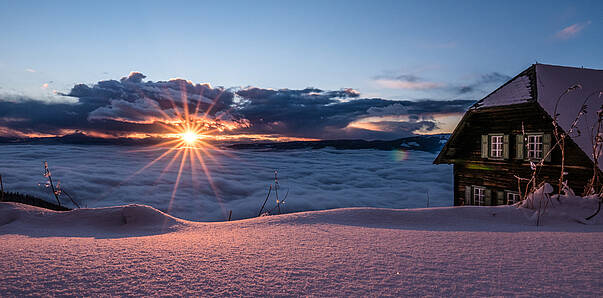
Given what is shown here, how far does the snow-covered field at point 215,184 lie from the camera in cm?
3497

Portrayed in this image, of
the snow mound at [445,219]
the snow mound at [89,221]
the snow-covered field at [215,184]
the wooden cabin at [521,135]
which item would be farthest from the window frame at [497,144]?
the snow-covered field at [215,184]

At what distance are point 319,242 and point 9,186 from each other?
32.0 metres

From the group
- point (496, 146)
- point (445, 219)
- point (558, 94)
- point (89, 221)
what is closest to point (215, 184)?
point (496, 146)

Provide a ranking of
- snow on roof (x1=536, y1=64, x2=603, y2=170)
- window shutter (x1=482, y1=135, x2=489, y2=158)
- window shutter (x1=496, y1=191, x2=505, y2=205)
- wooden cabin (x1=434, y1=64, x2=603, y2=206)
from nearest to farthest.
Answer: snow on roof (x1=536, y1=64, x2=603, y2=170)
wooden cabin (x1=434, y1=64, x2=603, y2=206)
window shutter (x1=496, y1=191, x2=505, y2=205)
window shutter (x1=482, y1=135, x2=489, y2=158)

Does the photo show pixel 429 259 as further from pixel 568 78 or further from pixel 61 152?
pixel 61 152

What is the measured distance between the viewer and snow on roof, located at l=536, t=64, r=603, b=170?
9.29 metres

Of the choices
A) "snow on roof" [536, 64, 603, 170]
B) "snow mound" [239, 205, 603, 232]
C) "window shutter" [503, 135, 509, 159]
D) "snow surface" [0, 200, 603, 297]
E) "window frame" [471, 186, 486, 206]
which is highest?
"snow on roof" [536, 64, 603, 170]

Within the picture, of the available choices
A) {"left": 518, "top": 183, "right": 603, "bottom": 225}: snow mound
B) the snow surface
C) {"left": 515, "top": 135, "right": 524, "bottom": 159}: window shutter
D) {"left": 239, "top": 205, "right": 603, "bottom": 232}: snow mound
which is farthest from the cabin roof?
the snow surface

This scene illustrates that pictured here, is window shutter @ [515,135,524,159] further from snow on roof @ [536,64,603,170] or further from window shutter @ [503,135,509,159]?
snow on roof @ [536,64,603,170]

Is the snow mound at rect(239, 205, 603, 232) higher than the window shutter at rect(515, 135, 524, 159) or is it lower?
lower

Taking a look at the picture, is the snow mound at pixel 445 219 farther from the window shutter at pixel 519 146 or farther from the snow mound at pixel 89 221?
the window shutter at pixel 519 146

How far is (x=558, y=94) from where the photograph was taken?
10297 mm

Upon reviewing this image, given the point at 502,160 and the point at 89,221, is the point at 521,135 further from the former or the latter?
the point at 89,221

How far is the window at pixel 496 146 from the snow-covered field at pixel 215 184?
3025 cm
